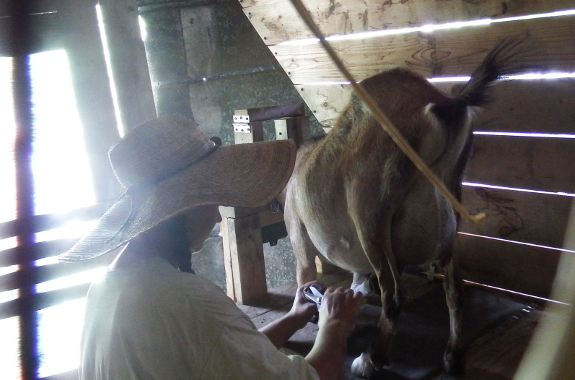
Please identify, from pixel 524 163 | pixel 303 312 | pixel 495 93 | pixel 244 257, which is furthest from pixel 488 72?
pixel 244 257

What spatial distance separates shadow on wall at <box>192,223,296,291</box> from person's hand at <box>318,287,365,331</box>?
3984 millimetres

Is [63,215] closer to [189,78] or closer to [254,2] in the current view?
[254,2]

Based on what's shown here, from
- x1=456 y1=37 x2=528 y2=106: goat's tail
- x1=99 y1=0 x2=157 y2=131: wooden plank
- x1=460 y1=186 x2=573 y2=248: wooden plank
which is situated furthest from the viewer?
x1=99 y1=0 x2=157 y2=131: wooden plank

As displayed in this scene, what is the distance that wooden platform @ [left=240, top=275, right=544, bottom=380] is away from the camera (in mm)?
2836

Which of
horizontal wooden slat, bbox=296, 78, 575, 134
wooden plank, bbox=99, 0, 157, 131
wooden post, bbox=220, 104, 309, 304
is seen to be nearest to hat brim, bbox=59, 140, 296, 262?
horizontal wooden slat, bbox=296, 78, 575, 134

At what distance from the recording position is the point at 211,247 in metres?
6.44

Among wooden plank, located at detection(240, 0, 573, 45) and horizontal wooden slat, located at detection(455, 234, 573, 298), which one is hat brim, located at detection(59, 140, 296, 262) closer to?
wooden plank, located at detection(240, 0, 573, 45)

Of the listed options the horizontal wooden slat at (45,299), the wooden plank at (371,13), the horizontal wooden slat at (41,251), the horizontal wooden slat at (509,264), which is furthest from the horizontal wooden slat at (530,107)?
the horizontal wooden slat at (45,299)

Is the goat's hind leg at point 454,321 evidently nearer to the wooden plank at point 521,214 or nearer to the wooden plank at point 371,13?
the wooden plank at point 521,214

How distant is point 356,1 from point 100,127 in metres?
2.02

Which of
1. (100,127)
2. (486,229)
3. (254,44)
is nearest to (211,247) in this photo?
(254,44)

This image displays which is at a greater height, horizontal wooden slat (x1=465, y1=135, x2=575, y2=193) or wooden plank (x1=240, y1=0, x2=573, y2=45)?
wooden plank (x1=240, y1=0, x2=573, y2=45)

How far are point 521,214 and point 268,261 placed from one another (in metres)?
3.54

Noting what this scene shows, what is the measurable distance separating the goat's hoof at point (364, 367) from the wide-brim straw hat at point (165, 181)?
4.91 feet
